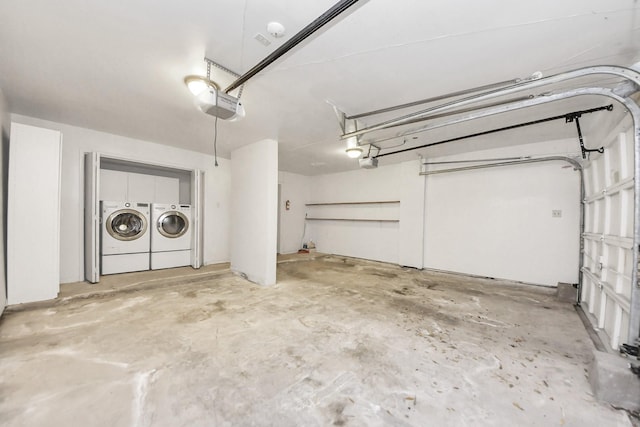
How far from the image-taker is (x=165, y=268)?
4844 mm

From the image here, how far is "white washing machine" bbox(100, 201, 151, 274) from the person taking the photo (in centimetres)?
420

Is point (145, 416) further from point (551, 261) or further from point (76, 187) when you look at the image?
point (551, 261)

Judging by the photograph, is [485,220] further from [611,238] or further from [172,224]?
[172,224]

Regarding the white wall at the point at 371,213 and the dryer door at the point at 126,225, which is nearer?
the dryer door at the point at 126,225

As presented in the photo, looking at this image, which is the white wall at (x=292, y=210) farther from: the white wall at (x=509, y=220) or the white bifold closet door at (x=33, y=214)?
the white bifold closet door at (x=33, y=214)

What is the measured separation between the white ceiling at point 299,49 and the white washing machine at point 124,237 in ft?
5.70

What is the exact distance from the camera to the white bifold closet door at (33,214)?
2838 mm

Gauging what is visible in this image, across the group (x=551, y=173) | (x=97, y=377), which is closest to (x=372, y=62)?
(x=97, y=377)

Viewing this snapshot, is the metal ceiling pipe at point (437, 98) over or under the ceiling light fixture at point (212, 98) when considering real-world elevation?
over

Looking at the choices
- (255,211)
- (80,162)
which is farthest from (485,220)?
(80,162)

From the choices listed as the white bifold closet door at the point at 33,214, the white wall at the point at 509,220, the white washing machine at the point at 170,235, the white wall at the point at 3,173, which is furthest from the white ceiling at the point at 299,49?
the white washing machine at the point at 170,235

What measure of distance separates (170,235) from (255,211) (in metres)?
1.98

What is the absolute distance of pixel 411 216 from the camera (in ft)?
18.7

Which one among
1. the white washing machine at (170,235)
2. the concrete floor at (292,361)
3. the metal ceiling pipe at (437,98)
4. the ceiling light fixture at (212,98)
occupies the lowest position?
the concrete floor at (292,361)
